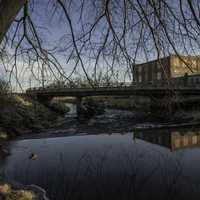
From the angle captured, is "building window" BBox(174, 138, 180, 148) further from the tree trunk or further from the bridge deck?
the tree trunk

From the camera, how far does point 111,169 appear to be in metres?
8.34

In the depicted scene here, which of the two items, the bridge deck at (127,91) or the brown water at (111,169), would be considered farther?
the brown water at (111,169)

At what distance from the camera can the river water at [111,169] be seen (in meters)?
6.64

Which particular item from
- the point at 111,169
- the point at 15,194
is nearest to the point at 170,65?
the point at 15,194

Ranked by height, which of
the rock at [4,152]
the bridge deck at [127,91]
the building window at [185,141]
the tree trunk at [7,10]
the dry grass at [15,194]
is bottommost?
the building window at [185,141]

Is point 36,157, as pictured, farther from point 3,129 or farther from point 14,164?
point 3,129

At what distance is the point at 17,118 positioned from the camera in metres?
19.8

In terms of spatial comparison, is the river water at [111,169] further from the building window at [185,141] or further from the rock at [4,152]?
the rock at [4,152]

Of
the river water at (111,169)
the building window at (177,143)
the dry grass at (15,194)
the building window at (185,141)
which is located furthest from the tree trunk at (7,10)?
the building window at (185,141)

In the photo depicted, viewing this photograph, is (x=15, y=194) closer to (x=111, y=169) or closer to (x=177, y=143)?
(x=111, y=169)

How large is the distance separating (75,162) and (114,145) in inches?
136

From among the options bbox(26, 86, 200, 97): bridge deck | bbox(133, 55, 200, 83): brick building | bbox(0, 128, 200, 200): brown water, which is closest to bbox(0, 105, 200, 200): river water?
bbox(0, 128, 200, 200): brown water

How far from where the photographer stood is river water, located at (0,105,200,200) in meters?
6.64

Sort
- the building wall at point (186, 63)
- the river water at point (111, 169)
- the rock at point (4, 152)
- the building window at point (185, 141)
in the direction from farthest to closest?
the building window at point (185, 141)
the rock at point (4, 152)
the river water at point (111, 169)
the building wall at point (186, 63)
